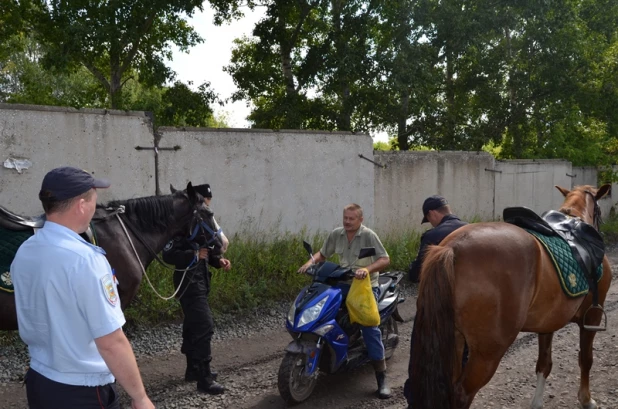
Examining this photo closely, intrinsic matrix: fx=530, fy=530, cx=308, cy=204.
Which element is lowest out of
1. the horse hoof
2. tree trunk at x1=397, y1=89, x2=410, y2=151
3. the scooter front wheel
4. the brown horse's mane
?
the horse hoof

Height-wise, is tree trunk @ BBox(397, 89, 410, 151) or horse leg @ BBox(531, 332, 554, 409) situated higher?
Answer: tree trunk @ BBox(397, 89, 410, 151)

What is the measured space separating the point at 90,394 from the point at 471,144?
16.0 meters

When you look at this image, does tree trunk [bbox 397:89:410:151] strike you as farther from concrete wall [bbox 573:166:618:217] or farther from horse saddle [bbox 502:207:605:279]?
horse saddle [bbox 502:207:605:279]

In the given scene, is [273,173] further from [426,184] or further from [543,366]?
[543,366]

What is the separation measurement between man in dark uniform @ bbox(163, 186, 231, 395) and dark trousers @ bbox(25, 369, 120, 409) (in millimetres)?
2761

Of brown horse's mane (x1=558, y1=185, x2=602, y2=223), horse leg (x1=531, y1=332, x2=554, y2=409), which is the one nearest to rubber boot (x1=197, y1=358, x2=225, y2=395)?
horse leg (x1=531, y1=332, x2=554, y2=409)

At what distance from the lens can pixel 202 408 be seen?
15.2ft

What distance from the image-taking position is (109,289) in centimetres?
222

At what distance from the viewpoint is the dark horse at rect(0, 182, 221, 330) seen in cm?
465

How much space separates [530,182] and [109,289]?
16240mm

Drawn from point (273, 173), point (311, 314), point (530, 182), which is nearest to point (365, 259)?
point (311, 314)

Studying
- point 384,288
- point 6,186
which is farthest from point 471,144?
point 6,186

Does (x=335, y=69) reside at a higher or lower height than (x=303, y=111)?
higher

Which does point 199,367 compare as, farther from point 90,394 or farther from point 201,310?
point 90,394
